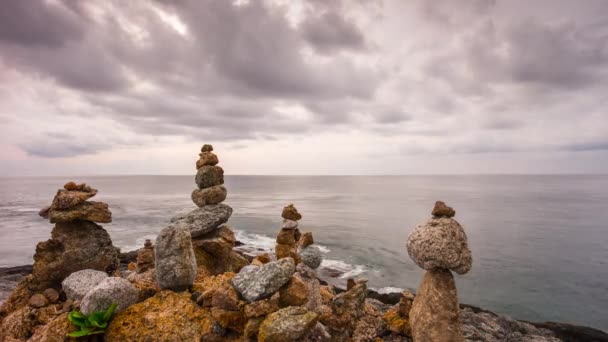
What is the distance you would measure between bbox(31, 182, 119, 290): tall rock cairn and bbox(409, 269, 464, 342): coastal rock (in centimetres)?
1508

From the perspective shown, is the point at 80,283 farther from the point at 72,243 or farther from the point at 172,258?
the point at 172,258

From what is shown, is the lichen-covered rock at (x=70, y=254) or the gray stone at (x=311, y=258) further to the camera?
the gray stone at (x=311, y=258)

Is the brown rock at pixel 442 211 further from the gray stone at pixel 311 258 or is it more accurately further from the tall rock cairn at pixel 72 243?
the tall rock cairn at pixel 72 243

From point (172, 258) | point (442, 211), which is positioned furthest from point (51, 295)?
point (442, 211)

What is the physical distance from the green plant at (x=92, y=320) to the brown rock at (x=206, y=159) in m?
9.10

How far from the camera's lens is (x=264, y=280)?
39.5 ft

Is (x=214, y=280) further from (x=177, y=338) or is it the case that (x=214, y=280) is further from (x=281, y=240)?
(x=281, y=240)

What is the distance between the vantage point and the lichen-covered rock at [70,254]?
15.2 metres

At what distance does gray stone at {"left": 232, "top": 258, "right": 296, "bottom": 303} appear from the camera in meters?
11.9

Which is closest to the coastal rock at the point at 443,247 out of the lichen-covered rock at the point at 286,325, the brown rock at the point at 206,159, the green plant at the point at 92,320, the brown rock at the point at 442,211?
the brown rock at the point at 442,211

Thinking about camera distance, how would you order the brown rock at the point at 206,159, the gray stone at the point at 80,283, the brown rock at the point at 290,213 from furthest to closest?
the brown rock at the point at 290,213 → the brown rock at the point at 206,159 → the gray stone at the point at 80,283

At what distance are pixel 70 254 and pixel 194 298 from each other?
287 inches

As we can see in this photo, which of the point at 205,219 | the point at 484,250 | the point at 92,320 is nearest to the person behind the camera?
the point at 92,320

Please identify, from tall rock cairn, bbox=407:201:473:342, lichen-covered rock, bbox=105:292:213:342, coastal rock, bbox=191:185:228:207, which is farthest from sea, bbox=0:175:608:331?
lichen-covered rock, bbox=105:292:213:342
